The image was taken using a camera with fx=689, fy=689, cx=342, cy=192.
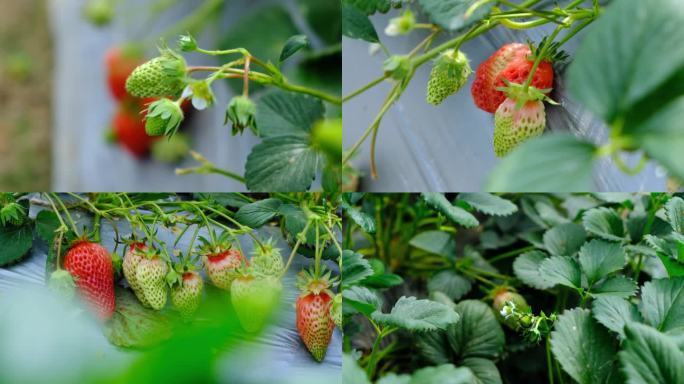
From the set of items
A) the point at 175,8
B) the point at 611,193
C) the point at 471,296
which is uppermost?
the point at 175,8

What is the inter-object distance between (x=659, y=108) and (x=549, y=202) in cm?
48

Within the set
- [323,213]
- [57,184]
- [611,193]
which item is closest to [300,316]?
[323,213]

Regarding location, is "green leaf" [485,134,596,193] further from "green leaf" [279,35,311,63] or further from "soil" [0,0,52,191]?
"soil" [0,0,52,191]

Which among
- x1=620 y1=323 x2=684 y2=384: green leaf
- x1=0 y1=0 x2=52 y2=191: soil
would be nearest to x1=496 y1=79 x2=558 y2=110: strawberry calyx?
x1=620 y1=323 x2=684 y2=384: green leaf

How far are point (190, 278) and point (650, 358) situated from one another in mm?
397

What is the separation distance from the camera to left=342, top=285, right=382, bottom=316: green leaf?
0.61 m

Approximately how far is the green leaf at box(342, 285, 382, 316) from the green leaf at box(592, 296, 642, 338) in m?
0.18

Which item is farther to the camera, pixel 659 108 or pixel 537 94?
pixel 537 94

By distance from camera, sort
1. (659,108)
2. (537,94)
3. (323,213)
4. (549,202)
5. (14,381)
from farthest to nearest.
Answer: (549,202) < (323,213) < (537,94) < (659,108) < (14,381)

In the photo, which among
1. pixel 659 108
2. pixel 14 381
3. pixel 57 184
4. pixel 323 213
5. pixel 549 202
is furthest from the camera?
pixel 57 184

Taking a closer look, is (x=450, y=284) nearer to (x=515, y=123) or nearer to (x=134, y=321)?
(x=515, y=123)

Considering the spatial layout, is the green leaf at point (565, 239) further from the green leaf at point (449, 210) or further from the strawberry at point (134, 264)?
the strawberry at point (134, 264)

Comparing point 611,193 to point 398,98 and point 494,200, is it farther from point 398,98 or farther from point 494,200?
point 398,98

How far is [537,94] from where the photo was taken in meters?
0.56
